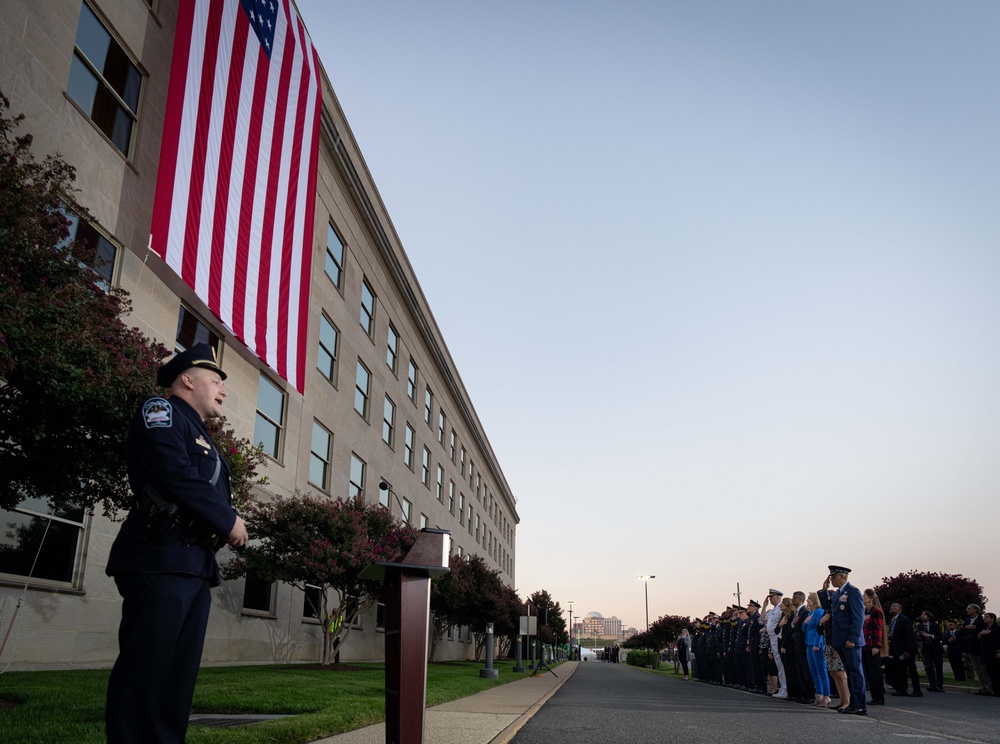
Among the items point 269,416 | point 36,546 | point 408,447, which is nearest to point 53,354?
point 36,546

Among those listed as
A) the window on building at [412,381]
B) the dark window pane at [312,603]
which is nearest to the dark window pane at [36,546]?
the dark window pane at [312,603]

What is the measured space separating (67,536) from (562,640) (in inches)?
2970

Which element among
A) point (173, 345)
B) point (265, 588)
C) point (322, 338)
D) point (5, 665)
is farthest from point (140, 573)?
point (322, 338)

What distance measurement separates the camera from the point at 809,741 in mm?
7262

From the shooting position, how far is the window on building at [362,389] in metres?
27.9

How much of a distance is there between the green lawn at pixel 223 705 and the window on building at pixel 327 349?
1211 centimetres

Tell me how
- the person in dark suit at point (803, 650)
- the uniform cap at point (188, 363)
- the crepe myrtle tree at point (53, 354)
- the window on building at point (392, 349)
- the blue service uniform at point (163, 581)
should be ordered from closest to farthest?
the blue service uniform at point (163, 581), the uniform cap at point (188, 363), the crepe myrtle tree at point (53, 354), the person in dark suit at point (803, 650), the window on building at point (392, 349)

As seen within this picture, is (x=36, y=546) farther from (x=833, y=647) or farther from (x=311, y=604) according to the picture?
(x=833, y=647)

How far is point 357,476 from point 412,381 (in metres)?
10.8

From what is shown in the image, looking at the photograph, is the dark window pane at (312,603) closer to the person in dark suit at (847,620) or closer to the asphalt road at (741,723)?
the asphalt road at (741,723)

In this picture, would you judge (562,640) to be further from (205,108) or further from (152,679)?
(152,679)

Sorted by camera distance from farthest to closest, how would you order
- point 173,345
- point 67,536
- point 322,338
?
point 322,338
point 173,345
point 67,536

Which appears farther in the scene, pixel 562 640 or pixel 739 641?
pixel 562 640

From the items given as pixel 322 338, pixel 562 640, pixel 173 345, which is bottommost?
pixel 562 640
